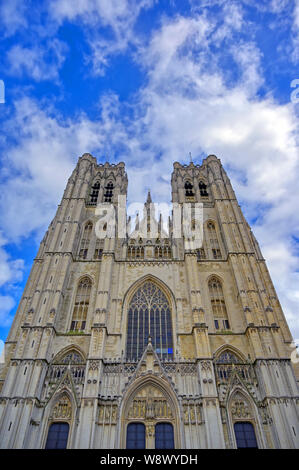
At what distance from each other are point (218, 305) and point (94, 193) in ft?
67.6

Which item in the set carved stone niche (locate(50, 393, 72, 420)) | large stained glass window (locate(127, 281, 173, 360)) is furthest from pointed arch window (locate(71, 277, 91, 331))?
carved stone niche (locate(50, 393, 72, 420))

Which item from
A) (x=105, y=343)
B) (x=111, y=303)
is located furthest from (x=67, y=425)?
(x=111, y=303)

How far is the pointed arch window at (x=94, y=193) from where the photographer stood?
38072 mm

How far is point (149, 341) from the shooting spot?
76.4 feet

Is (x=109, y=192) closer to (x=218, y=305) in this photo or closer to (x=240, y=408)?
(x=218, y=305)

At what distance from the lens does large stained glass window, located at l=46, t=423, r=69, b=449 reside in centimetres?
1958

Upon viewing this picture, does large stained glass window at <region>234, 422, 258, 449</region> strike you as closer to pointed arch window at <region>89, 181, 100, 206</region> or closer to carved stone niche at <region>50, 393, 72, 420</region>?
carved stone niche at <region>50, 393, 72, 420</region>

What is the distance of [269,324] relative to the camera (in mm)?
24078

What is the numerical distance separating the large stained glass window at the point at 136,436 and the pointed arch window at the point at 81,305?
8.52 metres

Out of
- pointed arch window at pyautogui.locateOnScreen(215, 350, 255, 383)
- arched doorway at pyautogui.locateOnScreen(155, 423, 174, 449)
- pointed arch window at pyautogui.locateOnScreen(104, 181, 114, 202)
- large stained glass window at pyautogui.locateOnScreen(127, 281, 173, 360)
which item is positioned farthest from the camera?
pointed arch window at pyautogui.locateOnScreen(104, 181, 114, 202)

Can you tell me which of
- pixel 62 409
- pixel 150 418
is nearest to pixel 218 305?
pixel 150 418

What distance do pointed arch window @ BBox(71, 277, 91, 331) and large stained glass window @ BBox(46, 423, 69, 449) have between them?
23.7 ft

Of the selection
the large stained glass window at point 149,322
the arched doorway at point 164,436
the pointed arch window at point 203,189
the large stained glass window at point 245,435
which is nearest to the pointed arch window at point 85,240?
the large stained glass window at point 149,322
